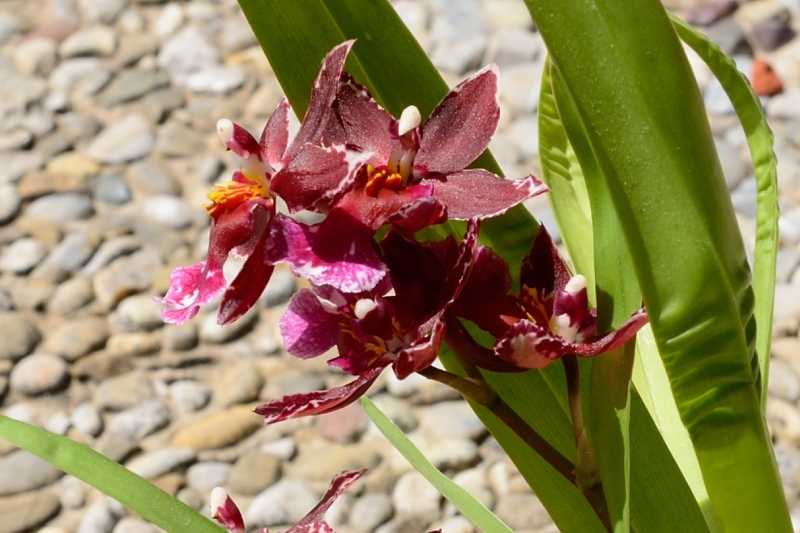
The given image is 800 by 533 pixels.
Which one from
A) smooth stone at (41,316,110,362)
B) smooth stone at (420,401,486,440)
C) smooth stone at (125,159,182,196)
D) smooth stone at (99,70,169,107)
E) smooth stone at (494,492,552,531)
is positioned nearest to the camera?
smooth stone at (494,492,552,531)

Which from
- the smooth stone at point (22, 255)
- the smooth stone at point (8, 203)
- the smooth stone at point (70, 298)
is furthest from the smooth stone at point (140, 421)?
the smooth stone at point (8, 203)

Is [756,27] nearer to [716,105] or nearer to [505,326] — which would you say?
[716,105]

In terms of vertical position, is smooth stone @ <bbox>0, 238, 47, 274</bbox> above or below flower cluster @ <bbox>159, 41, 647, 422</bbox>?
below

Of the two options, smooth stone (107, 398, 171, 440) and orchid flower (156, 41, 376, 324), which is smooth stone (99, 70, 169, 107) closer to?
smooth stone (107, 398, 171, 440)

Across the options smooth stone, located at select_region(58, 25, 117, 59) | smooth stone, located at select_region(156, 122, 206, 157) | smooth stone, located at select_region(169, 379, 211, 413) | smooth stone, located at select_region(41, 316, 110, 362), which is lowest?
smooth stone, located at select_region(169, 379, 211, 413)

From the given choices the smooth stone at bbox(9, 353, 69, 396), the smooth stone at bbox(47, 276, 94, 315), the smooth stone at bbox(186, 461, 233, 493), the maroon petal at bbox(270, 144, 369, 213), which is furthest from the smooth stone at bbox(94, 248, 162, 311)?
the maroon petal at bbox(270, 144, 369, 213)

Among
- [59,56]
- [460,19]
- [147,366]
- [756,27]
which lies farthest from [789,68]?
[59,56]

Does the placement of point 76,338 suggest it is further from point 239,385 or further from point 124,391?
point 239,385
